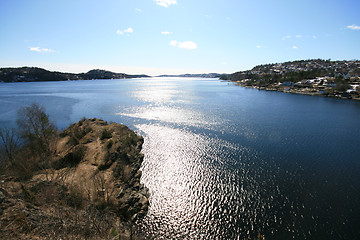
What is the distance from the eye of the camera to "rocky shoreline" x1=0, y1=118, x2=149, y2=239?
12758 mm

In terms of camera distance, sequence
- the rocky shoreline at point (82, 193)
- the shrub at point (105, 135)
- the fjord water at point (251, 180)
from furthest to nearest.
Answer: the shrub at point (105, 135) < the fjord water at point (251, 180) < the rocky shoreline at point (82, 193)

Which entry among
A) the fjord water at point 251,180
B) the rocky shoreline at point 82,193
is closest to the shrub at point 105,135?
the rocky shoreline at point 82,193

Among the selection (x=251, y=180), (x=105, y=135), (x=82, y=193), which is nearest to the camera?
(x=82, y=193)

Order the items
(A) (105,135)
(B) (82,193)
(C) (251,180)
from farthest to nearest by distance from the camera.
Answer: (A) (105,135)
(C) (251,180)
(B) (82,193)

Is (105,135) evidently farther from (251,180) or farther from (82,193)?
(251,180)

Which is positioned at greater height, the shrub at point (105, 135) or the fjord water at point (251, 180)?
the shrub at point (105, 135)

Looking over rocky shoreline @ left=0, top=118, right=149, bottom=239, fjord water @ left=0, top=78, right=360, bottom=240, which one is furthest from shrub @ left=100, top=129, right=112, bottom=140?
fjord water @ left=0, top=78, right=360, bottom=240

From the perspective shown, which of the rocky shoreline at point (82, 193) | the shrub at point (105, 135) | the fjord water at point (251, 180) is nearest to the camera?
the rocky shoreline at point (82, 193)

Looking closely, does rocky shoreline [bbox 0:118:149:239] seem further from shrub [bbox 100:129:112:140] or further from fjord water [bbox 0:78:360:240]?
fjord water [bbox 0:78:360:240]

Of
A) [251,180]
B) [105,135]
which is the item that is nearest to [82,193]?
[105,135]

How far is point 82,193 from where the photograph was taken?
2273 cm

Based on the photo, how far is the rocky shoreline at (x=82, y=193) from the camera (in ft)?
41.9

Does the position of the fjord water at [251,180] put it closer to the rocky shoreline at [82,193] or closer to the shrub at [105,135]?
the rocky shoreline at [82,193]

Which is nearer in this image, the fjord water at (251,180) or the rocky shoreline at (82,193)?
the rocky shoreline at (82,193)
